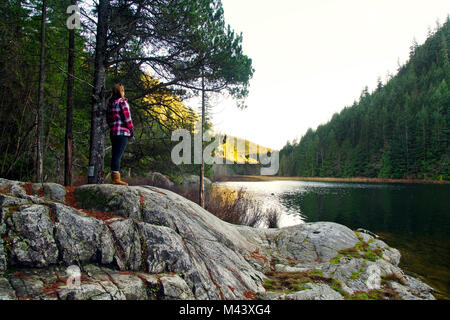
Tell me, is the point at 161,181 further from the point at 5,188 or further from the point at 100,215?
the point at 100,215

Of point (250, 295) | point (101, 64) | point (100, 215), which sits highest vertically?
point (101, 64)

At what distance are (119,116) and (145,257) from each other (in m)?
2.87

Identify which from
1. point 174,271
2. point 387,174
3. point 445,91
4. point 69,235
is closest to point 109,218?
point 69,235

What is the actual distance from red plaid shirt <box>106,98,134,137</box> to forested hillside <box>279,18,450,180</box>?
70.3 meters

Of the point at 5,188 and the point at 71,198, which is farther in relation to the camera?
the point at 71,198

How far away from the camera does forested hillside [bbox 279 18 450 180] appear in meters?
58.5

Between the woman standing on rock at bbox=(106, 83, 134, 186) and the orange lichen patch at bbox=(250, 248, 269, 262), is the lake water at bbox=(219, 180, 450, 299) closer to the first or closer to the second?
the orange lichen patch at bbox=(250, 248, 269, 262)

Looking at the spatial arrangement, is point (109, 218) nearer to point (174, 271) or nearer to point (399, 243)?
point (174, 271)

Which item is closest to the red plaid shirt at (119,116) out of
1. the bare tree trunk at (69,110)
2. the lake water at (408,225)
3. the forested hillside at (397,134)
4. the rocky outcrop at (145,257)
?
the rocky outcrop at (145,257)

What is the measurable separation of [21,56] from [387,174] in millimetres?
76453

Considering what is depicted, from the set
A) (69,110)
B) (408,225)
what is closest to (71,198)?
(69,110)

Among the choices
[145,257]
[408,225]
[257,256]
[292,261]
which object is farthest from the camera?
[408,225]

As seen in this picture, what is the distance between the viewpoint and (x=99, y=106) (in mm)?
6914
